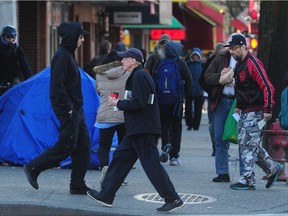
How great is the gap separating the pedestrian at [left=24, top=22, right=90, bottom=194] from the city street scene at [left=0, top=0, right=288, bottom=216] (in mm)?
11

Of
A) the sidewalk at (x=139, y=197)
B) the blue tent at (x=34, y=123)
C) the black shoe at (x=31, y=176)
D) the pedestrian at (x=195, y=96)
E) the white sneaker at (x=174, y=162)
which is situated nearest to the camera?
the sidewalk at (x=139, y=197)

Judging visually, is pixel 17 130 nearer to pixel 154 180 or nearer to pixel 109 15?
pixel 154 180

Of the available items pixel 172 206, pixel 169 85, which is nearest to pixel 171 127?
pixel 169 85

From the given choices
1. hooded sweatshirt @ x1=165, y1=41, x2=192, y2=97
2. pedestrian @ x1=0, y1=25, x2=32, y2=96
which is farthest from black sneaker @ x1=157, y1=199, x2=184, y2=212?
pedestrian @ x1=0, y1=25, x2=32, y2=96

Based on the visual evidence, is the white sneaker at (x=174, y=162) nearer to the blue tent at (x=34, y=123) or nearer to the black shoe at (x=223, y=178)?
the blue tent at (x=34, y=123)

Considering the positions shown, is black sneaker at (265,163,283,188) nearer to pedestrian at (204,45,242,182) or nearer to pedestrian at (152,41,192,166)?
pedestrian at (204,45,242,182)

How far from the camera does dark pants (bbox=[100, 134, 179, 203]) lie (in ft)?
30.5

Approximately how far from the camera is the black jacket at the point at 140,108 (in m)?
9.23

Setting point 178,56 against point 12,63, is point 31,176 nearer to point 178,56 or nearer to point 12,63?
point 178,56

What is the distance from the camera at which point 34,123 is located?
1290 centimetres

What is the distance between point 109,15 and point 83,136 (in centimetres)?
1918

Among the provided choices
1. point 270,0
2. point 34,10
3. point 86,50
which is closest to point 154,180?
point 270,0

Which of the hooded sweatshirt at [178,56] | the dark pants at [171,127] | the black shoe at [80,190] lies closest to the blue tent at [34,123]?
the dark pants at [171,127]

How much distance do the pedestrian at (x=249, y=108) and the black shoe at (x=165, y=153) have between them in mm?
2376
